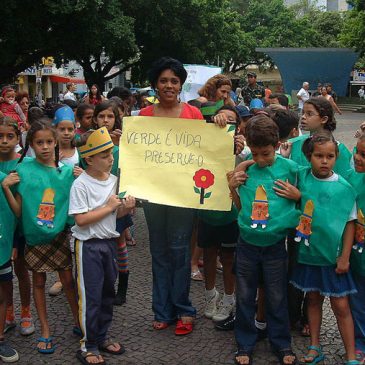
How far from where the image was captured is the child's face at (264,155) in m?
3.57

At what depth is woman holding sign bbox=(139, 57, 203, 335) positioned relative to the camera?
4.10 meters

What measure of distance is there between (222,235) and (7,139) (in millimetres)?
1782

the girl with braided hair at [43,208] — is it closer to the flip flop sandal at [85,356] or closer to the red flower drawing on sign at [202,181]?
the flip flop sandal at [85,356]

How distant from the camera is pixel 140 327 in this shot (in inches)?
172

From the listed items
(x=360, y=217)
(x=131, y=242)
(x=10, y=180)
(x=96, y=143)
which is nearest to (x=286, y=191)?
(x=360, y=217)

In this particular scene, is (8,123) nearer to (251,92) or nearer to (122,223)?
(122,223)

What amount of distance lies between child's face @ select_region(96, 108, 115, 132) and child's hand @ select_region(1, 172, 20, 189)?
1215 mm

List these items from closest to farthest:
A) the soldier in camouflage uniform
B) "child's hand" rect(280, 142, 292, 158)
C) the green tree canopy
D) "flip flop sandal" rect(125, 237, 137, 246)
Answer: "child's hand" rect(280, 142, 292, 158) → "flip flop sandal" rect(125, 237, 137, 246) → the soldier in camouflage uniform → the green tree canopy

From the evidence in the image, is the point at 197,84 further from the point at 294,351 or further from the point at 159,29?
the point at 159,29

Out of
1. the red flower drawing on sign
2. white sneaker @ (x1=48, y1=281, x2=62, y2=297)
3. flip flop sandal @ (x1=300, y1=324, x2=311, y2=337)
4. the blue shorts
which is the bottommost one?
white sneaker @ (x1=48, y1=281, x2=62, y2=297)

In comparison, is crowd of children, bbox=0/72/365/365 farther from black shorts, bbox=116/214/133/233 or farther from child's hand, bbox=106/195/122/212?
black shorts, bbox=116/214/133/233

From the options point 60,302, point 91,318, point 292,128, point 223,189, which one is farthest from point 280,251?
point 60,302

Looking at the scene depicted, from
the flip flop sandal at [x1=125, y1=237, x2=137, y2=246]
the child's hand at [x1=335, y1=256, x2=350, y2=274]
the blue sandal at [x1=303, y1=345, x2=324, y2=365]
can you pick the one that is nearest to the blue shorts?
the blue sandal at [x1=303, y1=345, x2=324, y2=365]

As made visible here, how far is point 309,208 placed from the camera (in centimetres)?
354
